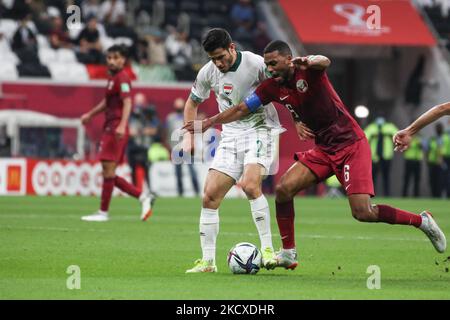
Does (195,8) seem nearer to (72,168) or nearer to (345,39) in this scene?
(345,39)

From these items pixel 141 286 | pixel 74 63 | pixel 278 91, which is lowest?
pixel 141 286

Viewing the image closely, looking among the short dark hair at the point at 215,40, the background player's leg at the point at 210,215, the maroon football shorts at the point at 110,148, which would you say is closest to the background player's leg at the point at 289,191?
the background player's leg at the point at 210,215

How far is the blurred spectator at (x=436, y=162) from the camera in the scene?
31438 millimetres

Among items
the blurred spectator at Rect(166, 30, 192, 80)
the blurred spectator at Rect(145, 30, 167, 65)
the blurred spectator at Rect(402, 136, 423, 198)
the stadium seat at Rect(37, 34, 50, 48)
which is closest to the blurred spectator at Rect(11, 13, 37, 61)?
the stadium seat at Rect(37, 34, 50, 48)

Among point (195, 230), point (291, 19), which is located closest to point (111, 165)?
point (195, 230)

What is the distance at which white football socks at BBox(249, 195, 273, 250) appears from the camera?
10.9 meters

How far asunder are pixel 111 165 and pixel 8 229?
256cm

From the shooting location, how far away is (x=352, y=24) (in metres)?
33.0

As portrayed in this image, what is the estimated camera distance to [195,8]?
111 ft

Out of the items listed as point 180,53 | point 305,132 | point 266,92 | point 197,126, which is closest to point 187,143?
point 197,126

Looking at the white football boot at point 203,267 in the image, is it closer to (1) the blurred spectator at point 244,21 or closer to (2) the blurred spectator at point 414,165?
(2) the blurred spectator at point 414,165

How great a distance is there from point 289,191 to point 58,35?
64.0 feet

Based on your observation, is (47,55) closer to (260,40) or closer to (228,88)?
(260,40)

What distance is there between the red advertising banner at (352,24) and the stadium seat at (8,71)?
843 centimetres
